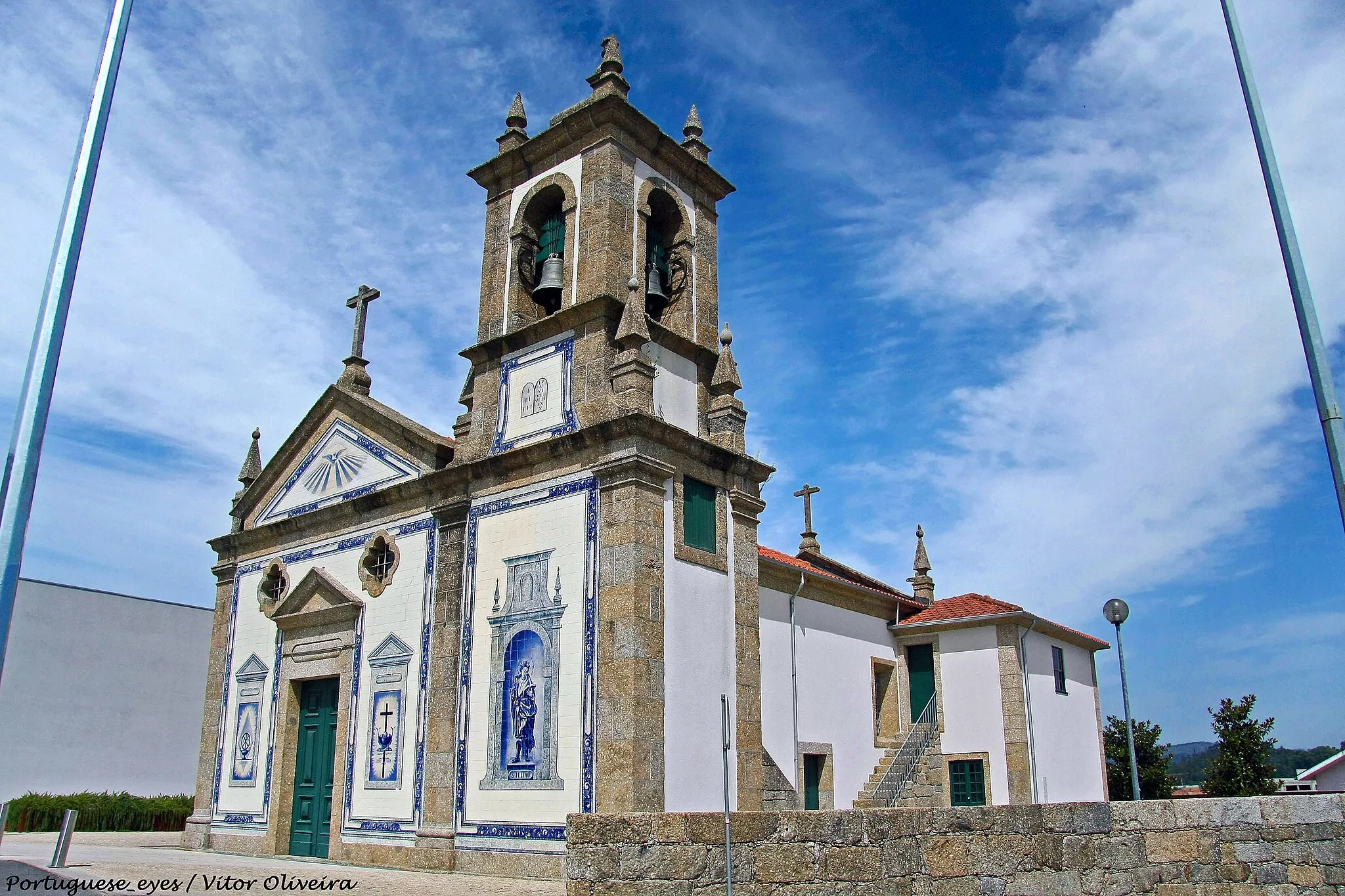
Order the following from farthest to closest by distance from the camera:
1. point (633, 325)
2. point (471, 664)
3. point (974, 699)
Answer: point (974, 699), point (471, 664), point (633, 325)

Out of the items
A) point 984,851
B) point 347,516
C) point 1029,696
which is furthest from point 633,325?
point 1029,696

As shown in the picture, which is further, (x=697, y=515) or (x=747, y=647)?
(x=747, y=647)

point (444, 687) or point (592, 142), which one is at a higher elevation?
point (592, 142)

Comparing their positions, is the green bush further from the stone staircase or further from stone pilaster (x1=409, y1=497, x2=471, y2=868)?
the stone staircase

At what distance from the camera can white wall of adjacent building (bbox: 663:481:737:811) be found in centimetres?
1276

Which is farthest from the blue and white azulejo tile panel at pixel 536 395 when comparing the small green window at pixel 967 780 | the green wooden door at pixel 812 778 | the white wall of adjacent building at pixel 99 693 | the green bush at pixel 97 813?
the white wall of adjacent building at pixel 99 693

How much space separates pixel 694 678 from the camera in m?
13.3

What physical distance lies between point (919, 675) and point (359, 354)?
12330 mm

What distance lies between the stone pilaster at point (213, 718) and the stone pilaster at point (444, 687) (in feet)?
18.7

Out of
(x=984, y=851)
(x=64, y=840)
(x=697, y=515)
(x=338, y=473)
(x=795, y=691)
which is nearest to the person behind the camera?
(x=984, y=851)

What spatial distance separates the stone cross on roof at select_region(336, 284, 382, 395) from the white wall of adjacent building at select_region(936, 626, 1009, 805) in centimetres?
1192

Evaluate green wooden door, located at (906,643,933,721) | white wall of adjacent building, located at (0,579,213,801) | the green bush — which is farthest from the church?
white wall of adjacent building, located at (0,579,213,801)

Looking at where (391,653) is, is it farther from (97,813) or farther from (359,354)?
(97,813)

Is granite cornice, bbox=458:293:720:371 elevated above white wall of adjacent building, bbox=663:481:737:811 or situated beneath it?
elevated above
